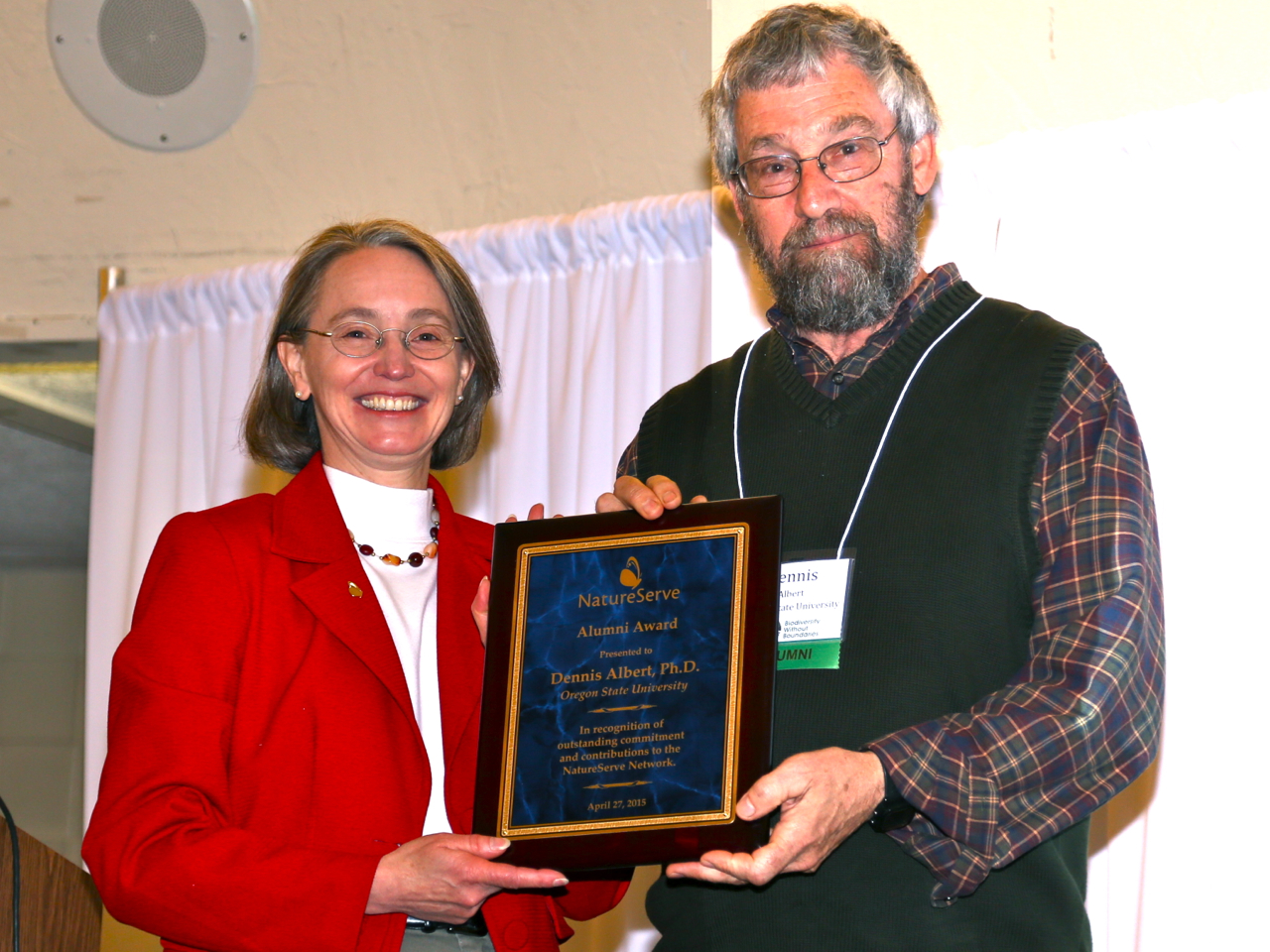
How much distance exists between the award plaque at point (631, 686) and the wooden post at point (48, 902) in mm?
1013

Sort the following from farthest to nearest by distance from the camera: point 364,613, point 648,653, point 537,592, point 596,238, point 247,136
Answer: point 247,136
point 596,238
point 364,613
point 537,592
point 648,653

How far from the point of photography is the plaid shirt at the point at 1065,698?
1.63 metres

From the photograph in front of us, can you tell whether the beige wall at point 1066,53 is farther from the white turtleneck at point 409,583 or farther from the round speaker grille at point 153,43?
the round speaker grille at point 153,43

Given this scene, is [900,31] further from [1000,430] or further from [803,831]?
[803,831]

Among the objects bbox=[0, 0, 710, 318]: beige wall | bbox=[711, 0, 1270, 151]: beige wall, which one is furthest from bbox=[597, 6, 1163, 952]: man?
bbox=[0, 0, 710, 318]: beige wall

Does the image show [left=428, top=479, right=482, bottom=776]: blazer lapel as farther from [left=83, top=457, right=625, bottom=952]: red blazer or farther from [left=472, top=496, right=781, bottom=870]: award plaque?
[left=472, top=496, right=781, bottom=870]: award plaque

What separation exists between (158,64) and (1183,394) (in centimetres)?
336

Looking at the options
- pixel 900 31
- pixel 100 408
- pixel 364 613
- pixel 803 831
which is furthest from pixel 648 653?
pixel 100 408

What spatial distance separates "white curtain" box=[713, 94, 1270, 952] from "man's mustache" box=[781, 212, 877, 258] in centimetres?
88

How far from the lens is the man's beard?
80.8 inches

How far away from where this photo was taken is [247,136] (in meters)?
4.56

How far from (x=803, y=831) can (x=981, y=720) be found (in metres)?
0.26

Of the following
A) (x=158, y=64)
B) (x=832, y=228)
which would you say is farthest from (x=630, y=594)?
(x=158, y=64)

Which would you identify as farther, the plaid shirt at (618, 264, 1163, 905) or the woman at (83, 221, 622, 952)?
the woman at (83, 221, 622, 952)
